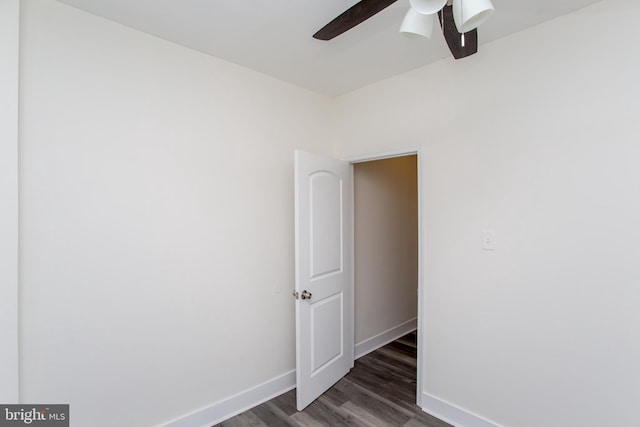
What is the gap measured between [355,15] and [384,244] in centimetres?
251

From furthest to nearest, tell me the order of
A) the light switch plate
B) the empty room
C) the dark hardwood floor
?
the dark hardwood floor, the light switch plate, the empty room

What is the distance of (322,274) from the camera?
8.42 feet

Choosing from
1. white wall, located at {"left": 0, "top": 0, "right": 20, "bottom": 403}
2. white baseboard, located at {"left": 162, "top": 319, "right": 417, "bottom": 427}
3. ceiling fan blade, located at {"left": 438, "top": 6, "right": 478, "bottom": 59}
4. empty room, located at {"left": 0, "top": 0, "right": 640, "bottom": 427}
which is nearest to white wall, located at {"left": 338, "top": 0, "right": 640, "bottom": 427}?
empty room, located at {"left": 0, "top": 0, "right": 640, "bottom": 427}

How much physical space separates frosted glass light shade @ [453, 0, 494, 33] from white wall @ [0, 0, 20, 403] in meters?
1.93

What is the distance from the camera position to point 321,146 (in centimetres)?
292

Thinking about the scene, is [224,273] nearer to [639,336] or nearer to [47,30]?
[47,30]

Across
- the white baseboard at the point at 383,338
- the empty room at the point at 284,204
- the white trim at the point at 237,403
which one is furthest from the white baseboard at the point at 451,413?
the white trim at the point at 237,403

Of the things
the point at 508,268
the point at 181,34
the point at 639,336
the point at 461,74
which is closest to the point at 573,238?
the point at 508,268

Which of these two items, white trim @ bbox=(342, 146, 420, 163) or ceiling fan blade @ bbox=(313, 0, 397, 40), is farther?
white trim @ bbox=(342, 146, 420, 163)

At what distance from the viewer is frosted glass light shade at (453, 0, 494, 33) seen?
1027 mm

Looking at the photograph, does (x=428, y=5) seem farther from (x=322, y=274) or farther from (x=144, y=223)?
(x=322, y=274)

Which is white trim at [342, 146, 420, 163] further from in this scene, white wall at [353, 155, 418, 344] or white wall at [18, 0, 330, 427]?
white wall at [18, 0, 330, 427]

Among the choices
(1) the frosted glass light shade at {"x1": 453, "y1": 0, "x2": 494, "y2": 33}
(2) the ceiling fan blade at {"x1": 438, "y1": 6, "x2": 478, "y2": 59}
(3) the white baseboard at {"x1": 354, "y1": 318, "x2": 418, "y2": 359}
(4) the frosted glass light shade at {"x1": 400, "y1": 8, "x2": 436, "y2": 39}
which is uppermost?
(2) the ceiling fan blade at {"x1": 438, "y1": 6, "x2": 478, "y2": 59}

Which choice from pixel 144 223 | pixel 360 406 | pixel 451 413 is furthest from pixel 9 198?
pixel 451 413
